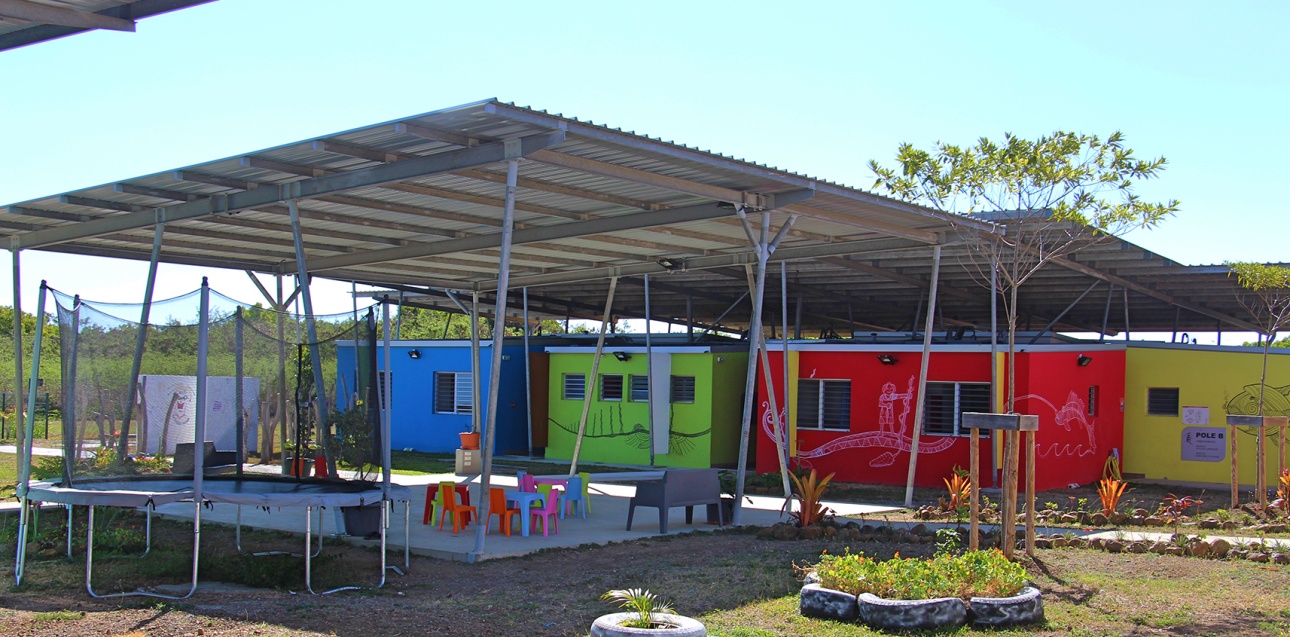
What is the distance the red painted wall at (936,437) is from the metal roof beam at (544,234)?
6743 mm

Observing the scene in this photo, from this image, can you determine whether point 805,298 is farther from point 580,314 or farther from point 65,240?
point 65,240

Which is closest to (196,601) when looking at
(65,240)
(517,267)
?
(65,240)

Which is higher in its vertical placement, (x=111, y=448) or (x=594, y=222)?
(x=594, y=222)

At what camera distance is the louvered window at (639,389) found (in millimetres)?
22609

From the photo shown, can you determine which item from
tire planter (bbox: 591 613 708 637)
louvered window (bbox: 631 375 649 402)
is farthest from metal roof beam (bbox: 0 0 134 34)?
louvered window (bbox: 631 375 649 402)

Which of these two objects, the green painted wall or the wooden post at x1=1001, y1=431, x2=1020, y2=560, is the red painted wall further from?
the wooden post at x1=1001, y1=431, x2=1020, y2=560

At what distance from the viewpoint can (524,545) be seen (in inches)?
406

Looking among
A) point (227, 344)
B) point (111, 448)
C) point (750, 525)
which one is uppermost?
point (227, 344)

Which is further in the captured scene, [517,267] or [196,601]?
[517,267]

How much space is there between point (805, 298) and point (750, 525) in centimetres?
1288

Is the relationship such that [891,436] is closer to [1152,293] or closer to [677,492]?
[1152,293]

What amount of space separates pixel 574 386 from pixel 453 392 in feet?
11.6

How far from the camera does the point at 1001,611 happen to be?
22.2ft

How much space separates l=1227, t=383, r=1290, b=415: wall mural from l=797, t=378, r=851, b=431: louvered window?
6202 mm
